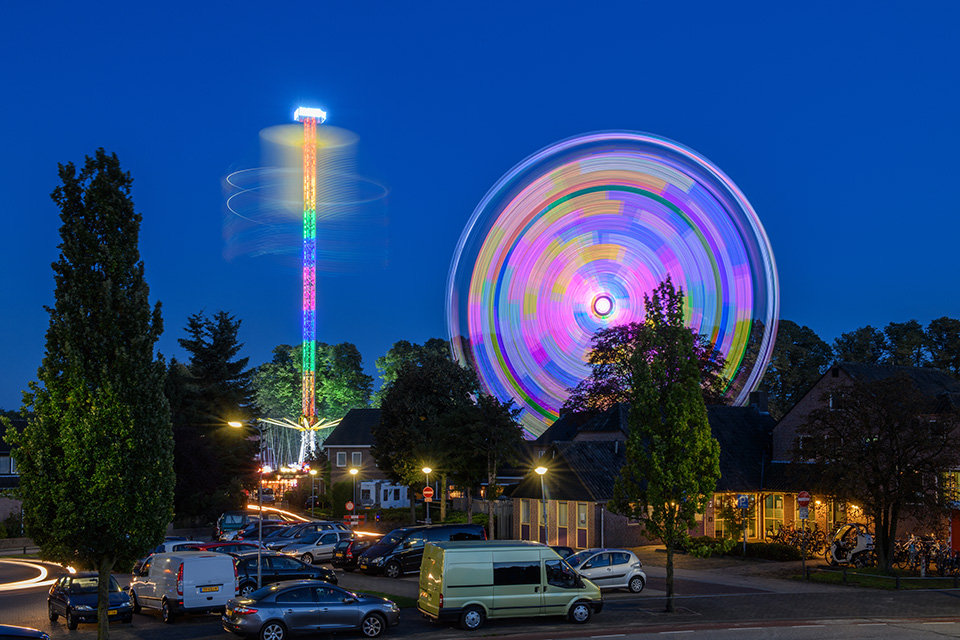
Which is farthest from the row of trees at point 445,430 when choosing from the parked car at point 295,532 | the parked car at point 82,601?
the parked car at point 82,601

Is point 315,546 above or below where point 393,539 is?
below

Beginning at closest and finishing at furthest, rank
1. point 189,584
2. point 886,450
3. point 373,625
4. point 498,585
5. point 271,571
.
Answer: point 373,625 < point 498,585 < point 189,584 < point 271,571 < point 886,450

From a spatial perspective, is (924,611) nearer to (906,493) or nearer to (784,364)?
(906,493)

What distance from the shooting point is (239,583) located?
99.7 feet

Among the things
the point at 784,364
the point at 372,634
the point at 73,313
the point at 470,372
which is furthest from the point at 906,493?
the point at 784,364

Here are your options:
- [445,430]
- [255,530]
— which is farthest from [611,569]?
[255,530]

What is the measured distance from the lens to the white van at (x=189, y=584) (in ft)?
86.2

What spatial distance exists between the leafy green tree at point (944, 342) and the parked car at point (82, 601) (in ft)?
289

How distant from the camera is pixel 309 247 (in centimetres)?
9819

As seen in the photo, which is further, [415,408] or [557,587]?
[415,408]

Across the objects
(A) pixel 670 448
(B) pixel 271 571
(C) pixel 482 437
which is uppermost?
(A) pixel 670 448

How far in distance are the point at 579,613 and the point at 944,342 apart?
280 ft

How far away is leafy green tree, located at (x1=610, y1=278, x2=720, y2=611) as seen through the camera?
28.5m

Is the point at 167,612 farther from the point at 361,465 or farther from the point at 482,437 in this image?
the point at 361,465
